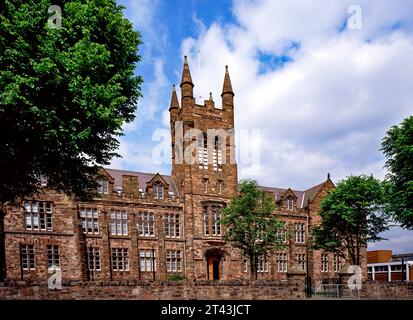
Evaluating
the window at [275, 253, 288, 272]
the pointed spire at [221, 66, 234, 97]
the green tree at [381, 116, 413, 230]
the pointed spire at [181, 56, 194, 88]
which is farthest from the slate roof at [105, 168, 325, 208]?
the green tree at [381, 116, 413, 230]

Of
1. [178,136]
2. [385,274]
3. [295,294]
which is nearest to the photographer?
[295,294]

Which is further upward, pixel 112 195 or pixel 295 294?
pixel 112 195

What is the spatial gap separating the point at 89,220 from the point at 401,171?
101 feet

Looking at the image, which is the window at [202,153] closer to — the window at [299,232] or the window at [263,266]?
the window at [263,266]

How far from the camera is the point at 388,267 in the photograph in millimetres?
67312

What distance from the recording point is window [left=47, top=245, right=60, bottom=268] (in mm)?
33031

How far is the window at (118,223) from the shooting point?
37750mm

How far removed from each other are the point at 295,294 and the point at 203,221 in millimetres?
20174

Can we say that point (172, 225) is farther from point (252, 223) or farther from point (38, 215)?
point (38, 215)

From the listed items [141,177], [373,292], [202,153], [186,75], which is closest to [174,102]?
[186,75]

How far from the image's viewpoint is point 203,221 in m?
40.6

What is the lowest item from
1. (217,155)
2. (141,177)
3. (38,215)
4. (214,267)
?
(214,267)
